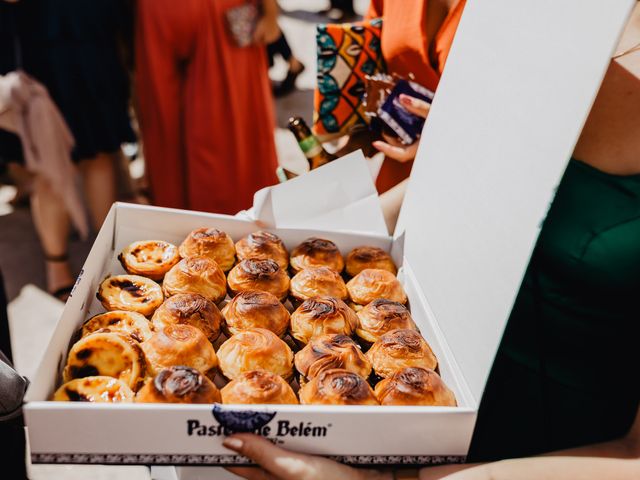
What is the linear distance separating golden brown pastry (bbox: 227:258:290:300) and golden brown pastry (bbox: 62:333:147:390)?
45cm

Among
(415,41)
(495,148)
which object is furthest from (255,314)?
(415,41)

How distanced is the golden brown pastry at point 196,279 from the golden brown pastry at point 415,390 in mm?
645

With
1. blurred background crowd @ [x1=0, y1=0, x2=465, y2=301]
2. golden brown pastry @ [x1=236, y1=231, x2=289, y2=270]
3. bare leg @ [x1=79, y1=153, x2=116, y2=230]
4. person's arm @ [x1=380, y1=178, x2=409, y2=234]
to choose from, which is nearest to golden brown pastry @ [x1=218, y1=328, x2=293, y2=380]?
golden brown pastry @ [x1=236, y1=231, x2=289, y2=270]

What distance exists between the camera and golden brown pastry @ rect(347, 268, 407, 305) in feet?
6.07

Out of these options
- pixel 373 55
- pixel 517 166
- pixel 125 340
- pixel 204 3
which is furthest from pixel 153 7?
pixel 517 166

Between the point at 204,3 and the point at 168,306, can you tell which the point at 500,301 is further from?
the point at 204,3

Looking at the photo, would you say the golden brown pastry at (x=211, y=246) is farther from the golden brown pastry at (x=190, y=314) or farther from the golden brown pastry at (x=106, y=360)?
the golden brown pastry at (x=106, y=360)

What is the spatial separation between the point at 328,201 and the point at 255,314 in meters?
0.60

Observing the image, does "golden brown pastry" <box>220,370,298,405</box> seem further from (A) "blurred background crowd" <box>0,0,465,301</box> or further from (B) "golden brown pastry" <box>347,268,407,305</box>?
(A) "blurred background crowd" <box>0,0,465,301</box>

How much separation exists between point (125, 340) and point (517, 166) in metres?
1.09

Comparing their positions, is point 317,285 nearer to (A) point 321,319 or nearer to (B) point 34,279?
(A) point 321,319

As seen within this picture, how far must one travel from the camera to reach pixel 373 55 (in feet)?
7.96

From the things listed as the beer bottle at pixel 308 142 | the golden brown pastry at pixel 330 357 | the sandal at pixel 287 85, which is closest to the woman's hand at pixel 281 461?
the golden brown pastry at pixel 330 357

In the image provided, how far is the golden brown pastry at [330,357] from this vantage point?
60.2 inches
